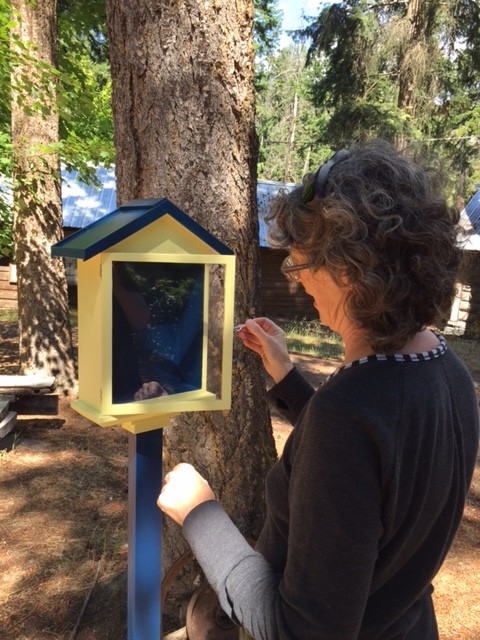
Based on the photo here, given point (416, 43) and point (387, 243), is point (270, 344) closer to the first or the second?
point (387, 243)

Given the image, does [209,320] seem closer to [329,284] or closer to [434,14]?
[329,284]

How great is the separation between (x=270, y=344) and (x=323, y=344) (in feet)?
32.0

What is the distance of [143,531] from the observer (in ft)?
4.65

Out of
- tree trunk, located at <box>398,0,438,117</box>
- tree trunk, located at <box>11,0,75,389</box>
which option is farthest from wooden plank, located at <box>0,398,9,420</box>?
tree trunk, located at <box>398,0,438,117</box>

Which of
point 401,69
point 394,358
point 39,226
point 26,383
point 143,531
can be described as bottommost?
point 26,383

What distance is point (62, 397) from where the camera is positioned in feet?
18.9

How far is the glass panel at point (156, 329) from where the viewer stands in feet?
4.20

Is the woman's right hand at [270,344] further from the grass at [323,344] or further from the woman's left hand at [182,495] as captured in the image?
the grass at [323,344]

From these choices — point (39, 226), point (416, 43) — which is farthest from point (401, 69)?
point (39, 226)

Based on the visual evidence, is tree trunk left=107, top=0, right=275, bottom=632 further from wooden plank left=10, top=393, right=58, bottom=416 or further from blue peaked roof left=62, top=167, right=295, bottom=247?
blue peaked roof left=62, top=167, right=295, bottom=247

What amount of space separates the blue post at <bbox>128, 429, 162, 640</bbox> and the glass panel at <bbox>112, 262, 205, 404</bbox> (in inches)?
6.2

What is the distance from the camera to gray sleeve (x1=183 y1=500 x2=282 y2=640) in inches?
40.3

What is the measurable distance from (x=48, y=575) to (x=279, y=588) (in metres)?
2.34

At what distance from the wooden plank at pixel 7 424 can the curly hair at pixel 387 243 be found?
399cm
